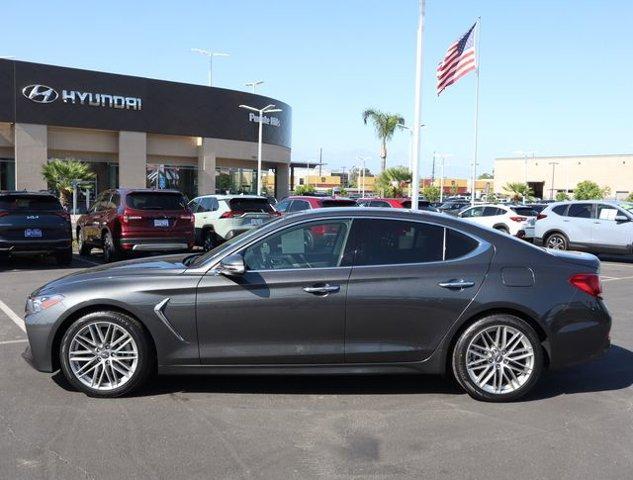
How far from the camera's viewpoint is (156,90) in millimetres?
41844

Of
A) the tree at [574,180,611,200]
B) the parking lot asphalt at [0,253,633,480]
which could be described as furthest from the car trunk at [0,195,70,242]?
the tree at [574,180,611,200]

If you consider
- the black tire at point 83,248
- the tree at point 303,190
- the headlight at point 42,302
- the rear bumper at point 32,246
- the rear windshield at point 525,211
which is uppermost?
the tree at point 303,190

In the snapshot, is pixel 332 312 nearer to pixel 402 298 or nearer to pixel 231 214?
pixel 402 298

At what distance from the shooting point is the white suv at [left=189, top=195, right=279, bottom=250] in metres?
15.9

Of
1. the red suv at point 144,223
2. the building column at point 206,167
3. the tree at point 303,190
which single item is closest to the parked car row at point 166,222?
the red suv at point 144,223

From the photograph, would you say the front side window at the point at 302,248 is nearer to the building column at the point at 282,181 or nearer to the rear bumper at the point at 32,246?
the rear bumper at the point at 32,246

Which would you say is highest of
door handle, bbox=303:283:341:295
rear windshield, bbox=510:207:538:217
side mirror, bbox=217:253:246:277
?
rear windshield, bbox=510:207:538:217

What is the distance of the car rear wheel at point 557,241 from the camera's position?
1784cm

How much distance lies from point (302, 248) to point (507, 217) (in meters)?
17.8

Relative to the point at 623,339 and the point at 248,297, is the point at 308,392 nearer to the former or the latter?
the point at 248,297

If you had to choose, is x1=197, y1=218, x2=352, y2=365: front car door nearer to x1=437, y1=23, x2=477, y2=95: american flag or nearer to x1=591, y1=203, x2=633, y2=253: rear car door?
x1=591, y1=203, x2=633, y2=253: rear car door

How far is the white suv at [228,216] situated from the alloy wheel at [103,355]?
10.5 meters

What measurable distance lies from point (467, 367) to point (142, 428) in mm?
2544

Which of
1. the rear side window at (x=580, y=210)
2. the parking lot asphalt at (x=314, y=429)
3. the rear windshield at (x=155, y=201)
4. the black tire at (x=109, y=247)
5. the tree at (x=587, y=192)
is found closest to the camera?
the parking lot asphalt at (x=314, y=429)
